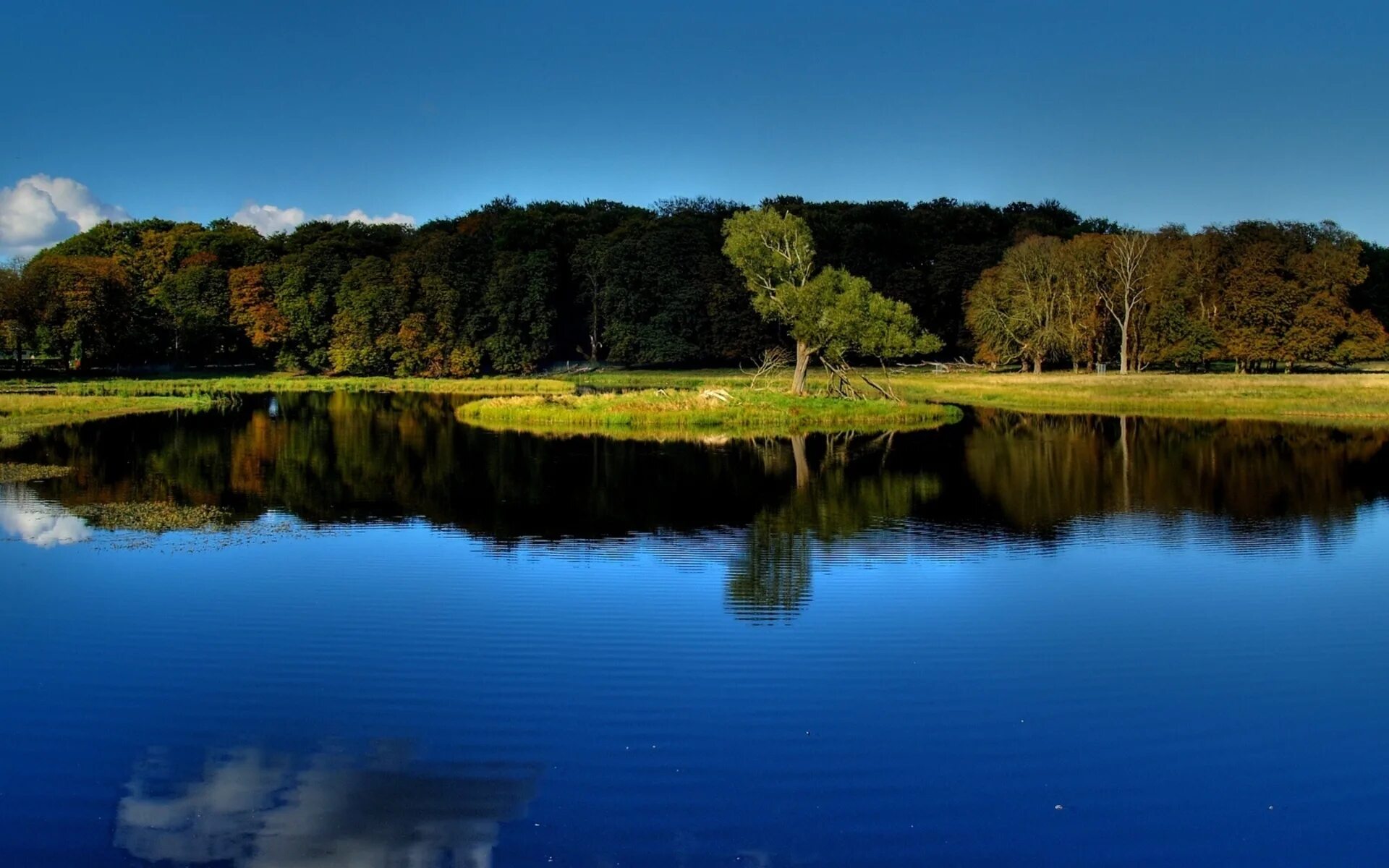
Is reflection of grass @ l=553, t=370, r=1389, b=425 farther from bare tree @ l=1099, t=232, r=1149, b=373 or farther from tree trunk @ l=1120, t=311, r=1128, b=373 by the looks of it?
bare tree @ l=1099, t=232, r=1149, b=373

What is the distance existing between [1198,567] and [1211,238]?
60.8 meters

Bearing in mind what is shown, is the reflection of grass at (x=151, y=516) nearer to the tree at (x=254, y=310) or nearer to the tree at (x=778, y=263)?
the tree at (x=778, y=263)

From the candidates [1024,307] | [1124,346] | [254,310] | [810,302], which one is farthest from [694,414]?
[254,310]

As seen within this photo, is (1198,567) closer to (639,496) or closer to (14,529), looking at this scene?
(639,496)

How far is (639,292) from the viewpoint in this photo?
271 feet

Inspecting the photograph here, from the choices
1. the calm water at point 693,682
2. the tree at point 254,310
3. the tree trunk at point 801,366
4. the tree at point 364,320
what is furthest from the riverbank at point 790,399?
the calm water at point 693,682

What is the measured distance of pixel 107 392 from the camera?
55.0 metres

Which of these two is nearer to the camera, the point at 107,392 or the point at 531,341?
the point at 107,392

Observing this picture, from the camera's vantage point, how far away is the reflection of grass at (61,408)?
126 ft

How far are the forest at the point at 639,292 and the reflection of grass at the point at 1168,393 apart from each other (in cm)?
685

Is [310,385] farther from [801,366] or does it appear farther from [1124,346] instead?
[1124,346]

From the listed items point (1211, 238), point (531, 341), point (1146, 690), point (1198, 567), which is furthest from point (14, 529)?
point (1211, 238)

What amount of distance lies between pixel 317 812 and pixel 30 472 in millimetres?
22839

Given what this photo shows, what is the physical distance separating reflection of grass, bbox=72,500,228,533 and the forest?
46.2 metres
